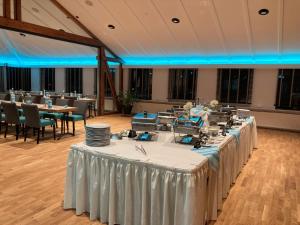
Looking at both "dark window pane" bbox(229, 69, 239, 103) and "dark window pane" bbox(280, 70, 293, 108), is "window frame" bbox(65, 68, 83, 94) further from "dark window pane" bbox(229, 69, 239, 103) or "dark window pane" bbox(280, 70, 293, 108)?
"dark window pane" bbox(280, 70, 293, 108)

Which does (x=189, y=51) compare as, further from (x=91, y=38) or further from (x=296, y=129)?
(x=296, y=129)

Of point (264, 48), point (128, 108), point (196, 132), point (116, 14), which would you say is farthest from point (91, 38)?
point (196, 132)

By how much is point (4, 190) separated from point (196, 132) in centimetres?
248

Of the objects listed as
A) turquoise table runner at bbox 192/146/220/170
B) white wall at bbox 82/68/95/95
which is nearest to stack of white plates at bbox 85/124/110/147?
turquoise table runner at bbox 192/146/220/170

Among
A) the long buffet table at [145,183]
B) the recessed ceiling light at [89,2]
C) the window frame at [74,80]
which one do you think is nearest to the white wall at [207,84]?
the recessed ceiling light at [89,2]

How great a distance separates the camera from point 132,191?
2244mm

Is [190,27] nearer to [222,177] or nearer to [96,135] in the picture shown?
[222,177]

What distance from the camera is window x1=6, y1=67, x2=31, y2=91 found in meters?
14.2

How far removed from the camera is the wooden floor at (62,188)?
2672mm

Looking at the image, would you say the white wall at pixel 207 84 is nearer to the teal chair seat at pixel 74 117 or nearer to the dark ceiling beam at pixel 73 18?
the dark ceiling beam at pixel 73 18

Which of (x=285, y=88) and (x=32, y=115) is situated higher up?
(x=285, y=88)

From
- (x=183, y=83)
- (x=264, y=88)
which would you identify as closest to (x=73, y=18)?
(x=183, y=83)

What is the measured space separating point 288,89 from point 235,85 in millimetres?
1720

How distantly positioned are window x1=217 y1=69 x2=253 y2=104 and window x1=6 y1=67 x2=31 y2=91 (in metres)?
10.7
